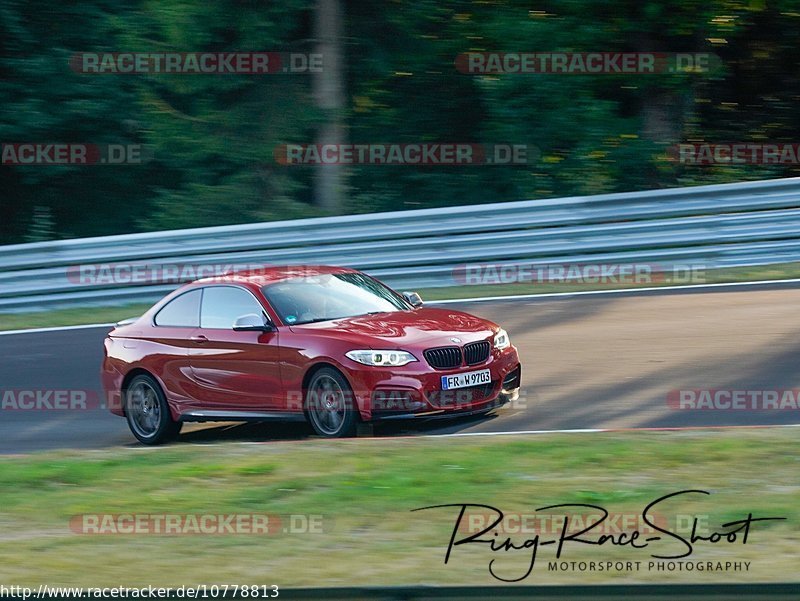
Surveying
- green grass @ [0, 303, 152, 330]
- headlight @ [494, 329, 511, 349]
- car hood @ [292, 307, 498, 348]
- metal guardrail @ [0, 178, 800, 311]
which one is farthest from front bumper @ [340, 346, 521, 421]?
green grass @ [0, 303, 152, 330]

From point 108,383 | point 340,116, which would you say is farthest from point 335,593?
point 340,116

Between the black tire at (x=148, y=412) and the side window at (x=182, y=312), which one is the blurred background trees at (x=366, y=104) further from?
the black tire at (x=148, y=412)

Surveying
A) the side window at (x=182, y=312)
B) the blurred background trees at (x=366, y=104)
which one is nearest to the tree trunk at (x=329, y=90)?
the blurred background trees at (x=366, y=104)

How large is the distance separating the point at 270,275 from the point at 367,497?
3758 mm

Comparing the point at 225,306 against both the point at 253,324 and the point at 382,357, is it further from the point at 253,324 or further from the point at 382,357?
the point at 382,357

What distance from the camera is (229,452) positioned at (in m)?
9.50

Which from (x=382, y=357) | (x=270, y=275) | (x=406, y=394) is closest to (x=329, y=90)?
(x=270, y=275)

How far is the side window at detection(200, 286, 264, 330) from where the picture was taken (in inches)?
428

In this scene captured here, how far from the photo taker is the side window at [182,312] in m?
11.2

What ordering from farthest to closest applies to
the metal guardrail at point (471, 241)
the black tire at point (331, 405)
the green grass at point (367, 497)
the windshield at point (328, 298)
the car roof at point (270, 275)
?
the metal guardrail at point (471, 241)
the car roof at point (270, 275)
the windshield at point (328, 298)
the black tire at point (331, 405)
the green grass at point (367, 497)

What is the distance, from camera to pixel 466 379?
10.0 m

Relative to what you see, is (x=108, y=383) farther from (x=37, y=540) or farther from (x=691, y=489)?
(x=691, y=489)

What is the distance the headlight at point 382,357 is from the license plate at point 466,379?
327 mm

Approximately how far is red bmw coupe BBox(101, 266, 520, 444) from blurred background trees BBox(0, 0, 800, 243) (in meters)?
9.66
